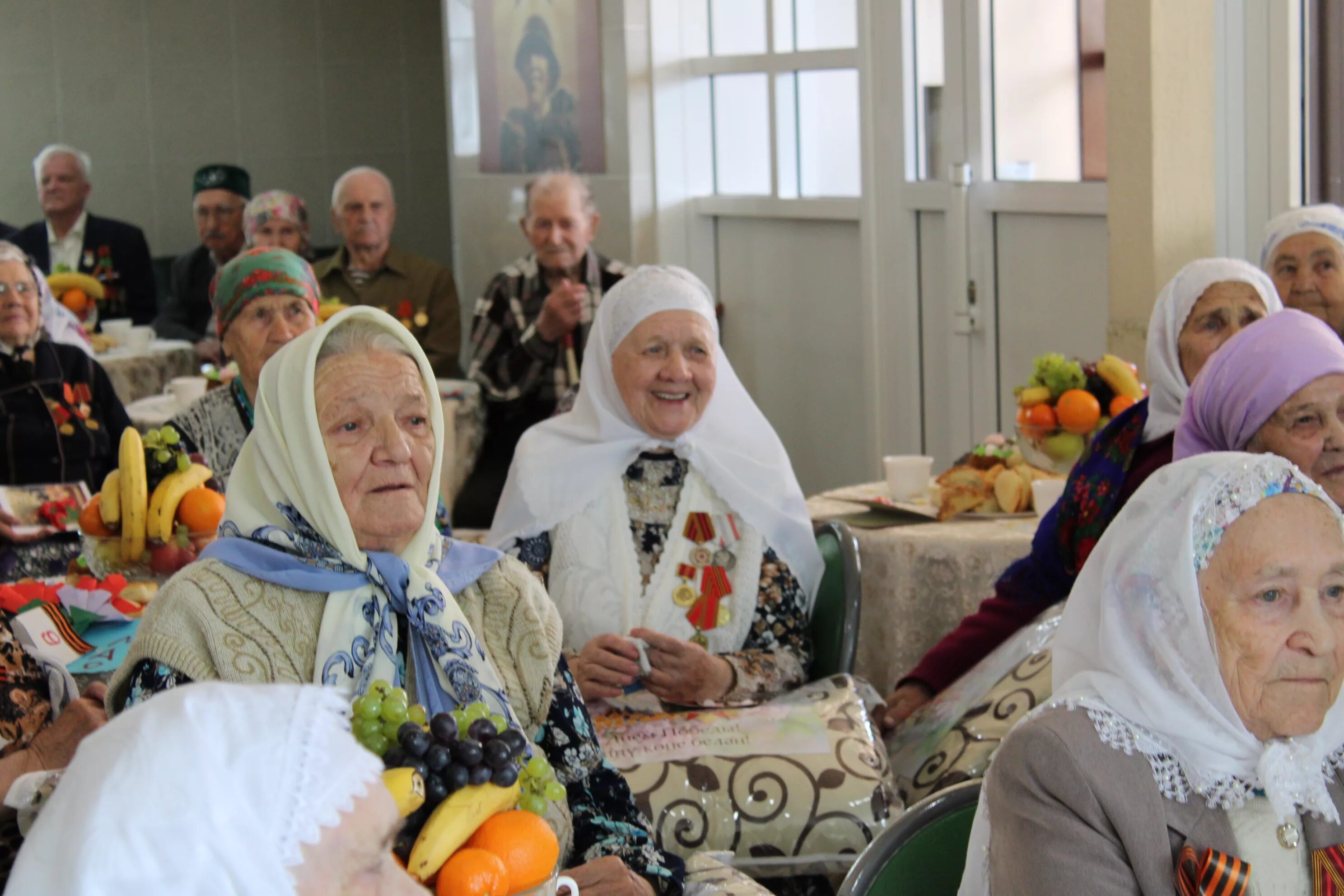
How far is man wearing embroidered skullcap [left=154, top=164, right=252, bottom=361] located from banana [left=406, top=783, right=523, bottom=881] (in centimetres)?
635

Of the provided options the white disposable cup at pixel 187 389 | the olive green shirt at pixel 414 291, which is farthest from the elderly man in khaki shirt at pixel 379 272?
the white disposable cup at pixel 187 389

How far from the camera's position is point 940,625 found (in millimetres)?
3580

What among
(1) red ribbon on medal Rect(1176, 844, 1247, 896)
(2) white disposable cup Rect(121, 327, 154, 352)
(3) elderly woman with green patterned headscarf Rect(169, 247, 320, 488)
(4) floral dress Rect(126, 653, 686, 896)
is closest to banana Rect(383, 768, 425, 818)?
(4) floral dress Rect(126, 653, 686, 896)

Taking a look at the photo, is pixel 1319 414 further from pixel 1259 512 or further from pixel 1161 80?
pixel 1161 80

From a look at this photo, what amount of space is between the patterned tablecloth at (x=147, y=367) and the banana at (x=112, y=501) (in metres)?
3.35

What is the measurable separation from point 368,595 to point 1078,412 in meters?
2.24

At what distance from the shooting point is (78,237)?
767 cm

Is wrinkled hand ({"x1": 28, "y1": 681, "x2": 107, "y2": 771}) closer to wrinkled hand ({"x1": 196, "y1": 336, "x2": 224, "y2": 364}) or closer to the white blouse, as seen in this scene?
the white blouse

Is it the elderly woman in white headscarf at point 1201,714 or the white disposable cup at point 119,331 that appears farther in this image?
the white disposable cup at point 119,331

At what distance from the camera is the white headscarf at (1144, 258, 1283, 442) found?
129 inches

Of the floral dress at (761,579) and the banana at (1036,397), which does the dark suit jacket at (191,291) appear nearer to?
the banana at (1036,397)

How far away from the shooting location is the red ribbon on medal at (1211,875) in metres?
1.63

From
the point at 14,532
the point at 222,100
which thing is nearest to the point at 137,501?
the point at 14,532

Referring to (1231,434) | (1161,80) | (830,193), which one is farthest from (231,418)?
(830,193)
